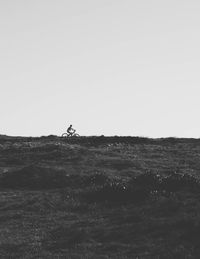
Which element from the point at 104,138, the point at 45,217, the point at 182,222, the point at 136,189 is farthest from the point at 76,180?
the point at 104,138

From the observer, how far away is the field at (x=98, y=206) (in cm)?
2123

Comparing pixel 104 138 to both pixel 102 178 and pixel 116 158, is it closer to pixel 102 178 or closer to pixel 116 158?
pixel 116 158

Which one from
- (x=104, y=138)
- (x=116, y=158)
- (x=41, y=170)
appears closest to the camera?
(x=41, y=170)

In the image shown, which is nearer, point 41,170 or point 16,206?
point 16,206

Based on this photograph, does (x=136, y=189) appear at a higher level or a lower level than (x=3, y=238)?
higher

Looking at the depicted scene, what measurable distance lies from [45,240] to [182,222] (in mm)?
6189

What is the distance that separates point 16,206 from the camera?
30531 mm

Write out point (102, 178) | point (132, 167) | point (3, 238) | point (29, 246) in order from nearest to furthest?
point (29, 246), point (3, 238), point (102, 178), point (132, 167)

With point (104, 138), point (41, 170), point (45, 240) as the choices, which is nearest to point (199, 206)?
point (45, 240)

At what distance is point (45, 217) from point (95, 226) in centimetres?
405

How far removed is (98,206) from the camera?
97.3ft

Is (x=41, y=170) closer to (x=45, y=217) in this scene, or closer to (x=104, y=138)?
(x=45, y=217)

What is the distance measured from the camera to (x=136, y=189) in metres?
31.5

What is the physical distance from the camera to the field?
2123cm
